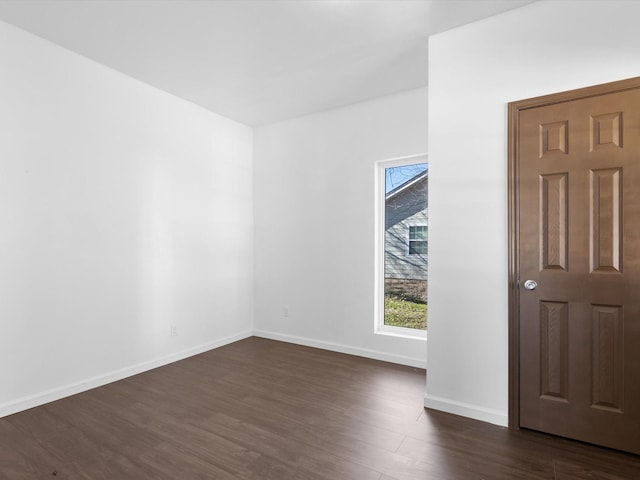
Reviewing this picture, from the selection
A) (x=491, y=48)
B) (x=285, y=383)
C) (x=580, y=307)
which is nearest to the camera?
(x=580, y=307)

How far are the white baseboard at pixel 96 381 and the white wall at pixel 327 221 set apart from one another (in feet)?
3.17

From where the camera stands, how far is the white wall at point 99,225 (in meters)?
2.56

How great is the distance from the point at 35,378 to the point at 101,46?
105 inches

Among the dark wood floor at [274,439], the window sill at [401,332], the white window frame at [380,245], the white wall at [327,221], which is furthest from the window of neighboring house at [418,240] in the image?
the dark wood floor at [274,439]

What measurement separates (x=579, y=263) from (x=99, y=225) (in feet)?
12.2

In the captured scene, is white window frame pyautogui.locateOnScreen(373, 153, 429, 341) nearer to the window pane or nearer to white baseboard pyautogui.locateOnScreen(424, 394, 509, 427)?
the window pane

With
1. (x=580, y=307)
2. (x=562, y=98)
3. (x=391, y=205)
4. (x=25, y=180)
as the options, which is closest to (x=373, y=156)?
(x=391, y=205)

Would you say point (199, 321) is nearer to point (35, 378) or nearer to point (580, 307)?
point (35, 378)

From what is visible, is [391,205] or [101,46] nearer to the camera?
[101,46]

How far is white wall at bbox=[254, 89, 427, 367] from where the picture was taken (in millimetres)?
3682

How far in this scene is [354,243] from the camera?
390 cm

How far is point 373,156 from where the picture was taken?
378cm

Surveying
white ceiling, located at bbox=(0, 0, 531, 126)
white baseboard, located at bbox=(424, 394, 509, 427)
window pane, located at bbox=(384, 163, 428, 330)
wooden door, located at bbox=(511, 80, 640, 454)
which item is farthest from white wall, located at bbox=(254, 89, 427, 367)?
wooden door, located at bbox=(511, 80, 640, 454)

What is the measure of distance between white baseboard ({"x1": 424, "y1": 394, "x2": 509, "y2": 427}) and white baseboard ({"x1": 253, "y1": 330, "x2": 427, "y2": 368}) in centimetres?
86
